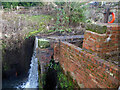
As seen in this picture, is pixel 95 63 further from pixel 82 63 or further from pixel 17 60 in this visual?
pixel 17 60

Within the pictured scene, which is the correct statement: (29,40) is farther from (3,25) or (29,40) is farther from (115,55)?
(115,55)

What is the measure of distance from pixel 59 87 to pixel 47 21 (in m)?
8.58

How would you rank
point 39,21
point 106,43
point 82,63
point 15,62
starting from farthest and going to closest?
point 39,21, point 15,62, point 82,63, point 106,43

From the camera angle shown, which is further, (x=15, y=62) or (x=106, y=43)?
(x=15, y=62)

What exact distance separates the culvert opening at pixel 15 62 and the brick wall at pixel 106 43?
5.46 meters

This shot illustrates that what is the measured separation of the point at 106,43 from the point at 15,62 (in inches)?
251

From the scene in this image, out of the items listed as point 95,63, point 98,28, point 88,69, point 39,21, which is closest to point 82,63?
point 88,69

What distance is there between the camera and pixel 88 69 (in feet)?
6.84

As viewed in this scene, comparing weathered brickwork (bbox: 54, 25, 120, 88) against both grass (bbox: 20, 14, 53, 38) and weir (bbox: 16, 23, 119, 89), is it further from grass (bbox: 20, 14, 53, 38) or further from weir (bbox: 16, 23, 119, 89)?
grass (bbox: 20, 14, 53, 38)

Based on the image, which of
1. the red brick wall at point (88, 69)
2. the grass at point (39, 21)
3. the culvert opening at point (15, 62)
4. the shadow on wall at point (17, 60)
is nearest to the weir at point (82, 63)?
the red brick wall at point (88, 69)

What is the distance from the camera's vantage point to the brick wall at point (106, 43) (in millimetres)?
1984

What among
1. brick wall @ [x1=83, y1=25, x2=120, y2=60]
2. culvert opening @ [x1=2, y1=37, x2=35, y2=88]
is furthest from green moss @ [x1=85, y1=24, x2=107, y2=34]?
culvert opening @ [x1=2, y1=37, x2=35, y2=88]

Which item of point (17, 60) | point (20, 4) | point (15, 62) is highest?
point (20, 4)

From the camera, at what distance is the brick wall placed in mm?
1984
